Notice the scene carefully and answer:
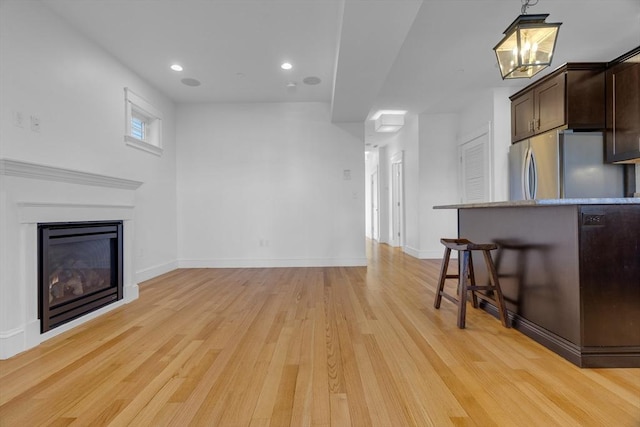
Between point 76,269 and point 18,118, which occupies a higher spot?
point 18,118

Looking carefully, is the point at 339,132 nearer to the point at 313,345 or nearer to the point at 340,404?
the point at 313,345

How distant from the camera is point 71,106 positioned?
2.88 metres

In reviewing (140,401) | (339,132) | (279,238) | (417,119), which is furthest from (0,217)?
(417,119)

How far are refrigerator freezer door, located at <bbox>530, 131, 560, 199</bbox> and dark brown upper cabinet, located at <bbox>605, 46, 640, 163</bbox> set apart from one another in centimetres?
51

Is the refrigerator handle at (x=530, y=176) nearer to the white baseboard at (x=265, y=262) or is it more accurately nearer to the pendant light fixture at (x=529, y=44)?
the pendant light fixture at (x=529, y=44)

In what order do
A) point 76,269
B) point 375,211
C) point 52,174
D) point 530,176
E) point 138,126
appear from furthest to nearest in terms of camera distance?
point 375,211
point 138,126
point 530,176
point 76,269
point 52,174

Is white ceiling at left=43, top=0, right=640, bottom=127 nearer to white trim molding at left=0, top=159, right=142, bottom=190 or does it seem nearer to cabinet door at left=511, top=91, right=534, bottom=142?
cabinet door at left=511, top=91, right=534, bottom=142

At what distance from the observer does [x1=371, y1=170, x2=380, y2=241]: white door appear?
919cm

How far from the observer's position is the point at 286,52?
3.43 meters

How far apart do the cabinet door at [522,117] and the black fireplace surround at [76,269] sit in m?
5.03

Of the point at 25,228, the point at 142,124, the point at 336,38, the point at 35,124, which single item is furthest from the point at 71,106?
the point at 336,38

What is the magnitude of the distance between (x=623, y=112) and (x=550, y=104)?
2.12 feet

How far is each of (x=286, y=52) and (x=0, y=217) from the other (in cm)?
293

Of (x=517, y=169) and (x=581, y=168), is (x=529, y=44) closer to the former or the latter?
(x=581, y=168)
